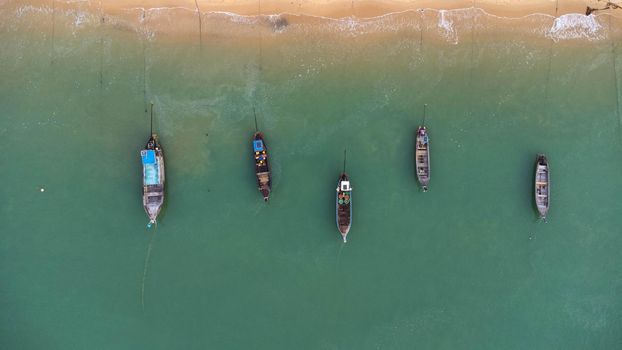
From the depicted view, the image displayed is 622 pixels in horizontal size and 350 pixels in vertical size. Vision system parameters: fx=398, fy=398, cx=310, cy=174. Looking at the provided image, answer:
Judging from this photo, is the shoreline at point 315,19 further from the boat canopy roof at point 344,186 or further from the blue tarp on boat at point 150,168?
the boat canopy roof at point 344,186

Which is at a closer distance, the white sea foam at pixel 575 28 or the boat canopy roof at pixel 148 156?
the boat canopy roof at pixel 148 156

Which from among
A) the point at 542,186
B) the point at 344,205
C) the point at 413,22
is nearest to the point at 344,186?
the point at 344,205

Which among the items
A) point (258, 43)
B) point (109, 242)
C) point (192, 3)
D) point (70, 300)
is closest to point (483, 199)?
point (258, 43)

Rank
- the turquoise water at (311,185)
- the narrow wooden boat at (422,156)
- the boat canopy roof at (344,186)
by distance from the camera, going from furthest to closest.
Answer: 1. the narrow wooden boat at (422,156)
2. the turquoise water at (311,185)
3. the boat canopy roof at (344,186)

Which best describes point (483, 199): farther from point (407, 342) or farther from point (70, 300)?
point (70, 300)

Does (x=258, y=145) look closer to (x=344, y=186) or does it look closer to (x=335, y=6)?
(x=344, y=186)

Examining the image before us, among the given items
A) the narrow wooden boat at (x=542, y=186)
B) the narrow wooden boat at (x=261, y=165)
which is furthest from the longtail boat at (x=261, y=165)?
the narrow wooden boat at (x=542, y=186)

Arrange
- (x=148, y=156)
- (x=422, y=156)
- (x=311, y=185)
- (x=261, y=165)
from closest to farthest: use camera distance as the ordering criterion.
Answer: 1. (x=148, y=156)
2. (x=261, y=165)
3. (x=422, y=156)
4. (x=311, y=185)
